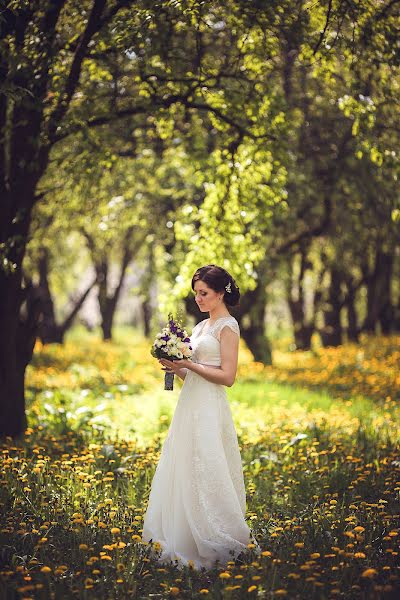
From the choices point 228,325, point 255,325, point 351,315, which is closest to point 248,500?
point 228,325

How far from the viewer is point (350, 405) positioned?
11.0 meters

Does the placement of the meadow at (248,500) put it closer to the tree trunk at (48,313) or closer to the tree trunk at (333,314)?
the tree trunk at (333,314)

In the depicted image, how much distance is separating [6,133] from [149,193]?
27.7 feet

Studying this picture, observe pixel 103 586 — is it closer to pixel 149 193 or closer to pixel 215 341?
pixel 215 341

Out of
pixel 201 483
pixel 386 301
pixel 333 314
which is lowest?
pixel 201 483

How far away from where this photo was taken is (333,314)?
22.6 meters

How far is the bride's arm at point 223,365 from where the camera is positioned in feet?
17.3

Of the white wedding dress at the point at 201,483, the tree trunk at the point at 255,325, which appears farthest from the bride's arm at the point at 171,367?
the tree trunk at the point at 255,325

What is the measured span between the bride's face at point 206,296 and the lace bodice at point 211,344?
0.14 meters

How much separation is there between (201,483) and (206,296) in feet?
4.99

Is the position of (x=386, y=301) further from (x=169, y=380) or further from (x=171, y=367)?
(x=171, y=367)

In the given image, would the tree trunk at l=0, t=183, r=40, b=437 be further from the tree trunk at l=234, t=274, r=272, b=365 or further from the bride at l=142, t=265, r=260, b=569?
the tree trunk at l=234, t=274, r=272, b=365

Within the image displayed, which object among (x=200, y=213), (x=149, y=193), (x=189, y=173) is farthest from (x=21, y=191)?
(x=149, y=193)

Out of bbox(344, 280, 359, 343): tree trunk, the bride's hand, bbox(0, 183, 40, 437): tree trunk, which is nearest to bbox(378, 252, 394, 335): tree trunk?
bbox(344, 280, 359, 343): tree trunk
